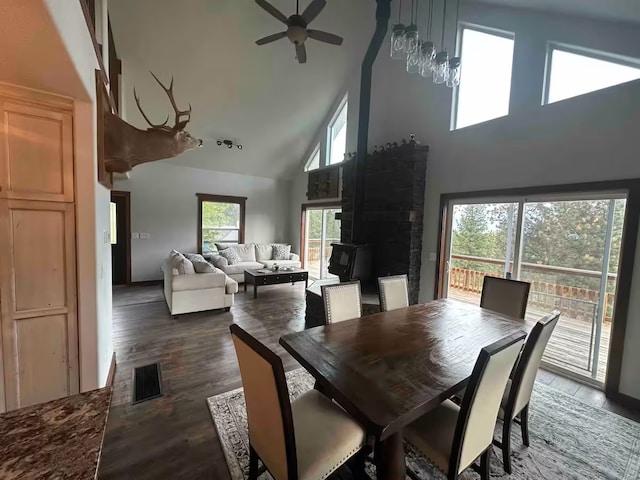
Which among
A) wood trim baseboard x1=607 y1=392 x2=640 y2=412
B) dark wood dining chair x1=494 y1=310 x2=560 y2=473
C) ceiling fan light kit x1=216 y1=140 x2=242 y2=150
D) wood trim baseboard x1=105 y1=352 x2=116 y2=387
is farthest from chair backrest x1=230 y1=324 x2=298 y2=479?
ceiling fan light kit x1=216 y1=140 x2=242 y2=150

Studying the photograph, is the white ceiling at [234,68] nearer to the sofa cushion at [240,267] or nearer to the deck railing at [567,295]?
the sofa cushion at [240,267]

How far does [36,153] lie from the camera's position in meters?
1.76

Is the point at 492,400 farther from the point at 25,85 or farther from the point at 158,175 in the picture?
the point at 158,175

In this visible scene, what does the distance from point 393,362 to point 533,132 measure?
3021mm

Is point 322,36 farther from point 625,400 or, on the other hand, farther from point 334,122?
point 625,400

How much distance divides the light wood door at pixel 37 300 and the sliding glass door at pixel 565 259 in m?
3.56

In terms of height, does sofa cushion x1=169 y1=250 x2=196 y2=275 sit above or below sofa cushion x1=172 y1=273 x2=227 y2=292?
above

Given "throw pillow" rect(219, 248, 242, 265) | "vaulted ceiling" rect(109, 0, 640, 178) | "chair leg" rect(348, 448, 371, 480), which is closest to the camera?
"chair leg" rect(348, 448, 371, 480)

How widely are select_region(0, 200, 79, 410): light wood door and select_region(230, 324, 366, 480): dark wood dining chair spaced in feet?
4.72

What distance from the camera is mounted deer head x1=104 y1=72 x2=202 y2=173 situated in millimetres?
2307

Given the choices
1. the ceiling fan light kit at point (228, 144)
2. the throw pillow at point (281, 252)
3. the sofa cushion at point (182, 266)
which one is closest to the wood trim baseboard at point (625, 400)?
the sofa cushion at point (182, 266)

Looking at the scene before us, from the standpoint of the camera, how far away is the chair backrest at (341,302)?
2.25 meters

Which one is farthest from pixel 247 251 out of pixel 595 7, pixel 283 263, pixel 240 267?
pixel 595 7

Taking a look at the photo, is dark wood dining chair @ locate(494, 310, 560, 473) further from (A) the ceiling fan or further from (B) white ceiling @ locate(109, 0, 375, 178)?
(B) white ceiling @ locate(109, 0, 375, 178)
